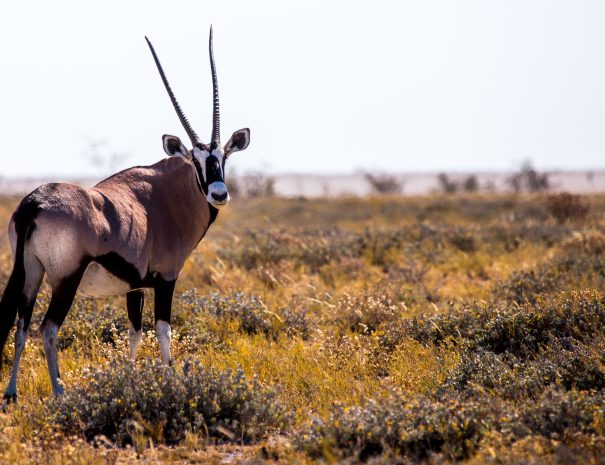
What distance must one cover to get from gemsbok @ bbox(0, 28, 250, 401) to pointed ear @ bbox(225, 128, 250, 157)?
0.01 meters

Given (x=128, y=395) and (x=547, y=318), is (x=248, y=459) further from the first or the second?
(x=547, y=318)

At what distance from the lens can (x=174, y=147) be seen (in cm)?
715

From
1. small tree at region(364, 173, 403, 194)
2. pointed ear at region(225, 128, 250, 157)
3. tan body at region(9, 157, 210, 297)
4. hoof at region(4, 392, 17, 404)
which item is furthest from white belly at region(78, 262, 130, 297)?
small tree at region(364, 173, 403, 194)

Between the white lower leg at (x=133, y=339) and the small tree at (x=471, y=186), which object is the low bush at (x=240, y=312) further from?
the small tree at (x=471, y=186)

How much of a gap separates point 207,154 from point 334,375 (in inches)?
92.2

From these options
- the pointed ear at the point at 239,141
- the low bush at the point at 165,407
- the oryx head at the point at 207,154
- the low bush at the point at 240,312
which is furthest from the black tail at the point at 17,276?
the low bush at the point at 240,312

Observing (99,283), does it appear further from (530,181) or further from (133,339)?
(530,181)

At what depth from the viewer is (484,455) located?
15.3 ft

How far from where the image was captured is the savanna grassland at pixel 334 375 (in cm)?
490

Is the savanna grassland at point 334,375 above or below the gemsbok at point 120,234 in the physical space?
below

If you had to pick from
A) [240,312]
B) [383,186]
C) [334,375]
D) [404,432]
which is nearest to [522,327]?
[334,375]

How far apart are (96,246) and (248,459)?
214 centimetres

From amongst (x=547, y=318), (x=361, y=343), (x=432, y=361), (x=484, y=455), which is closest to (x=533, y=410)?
(x=484, y=455)

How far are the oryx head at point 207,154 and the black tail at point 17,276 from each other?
5.13 ft
